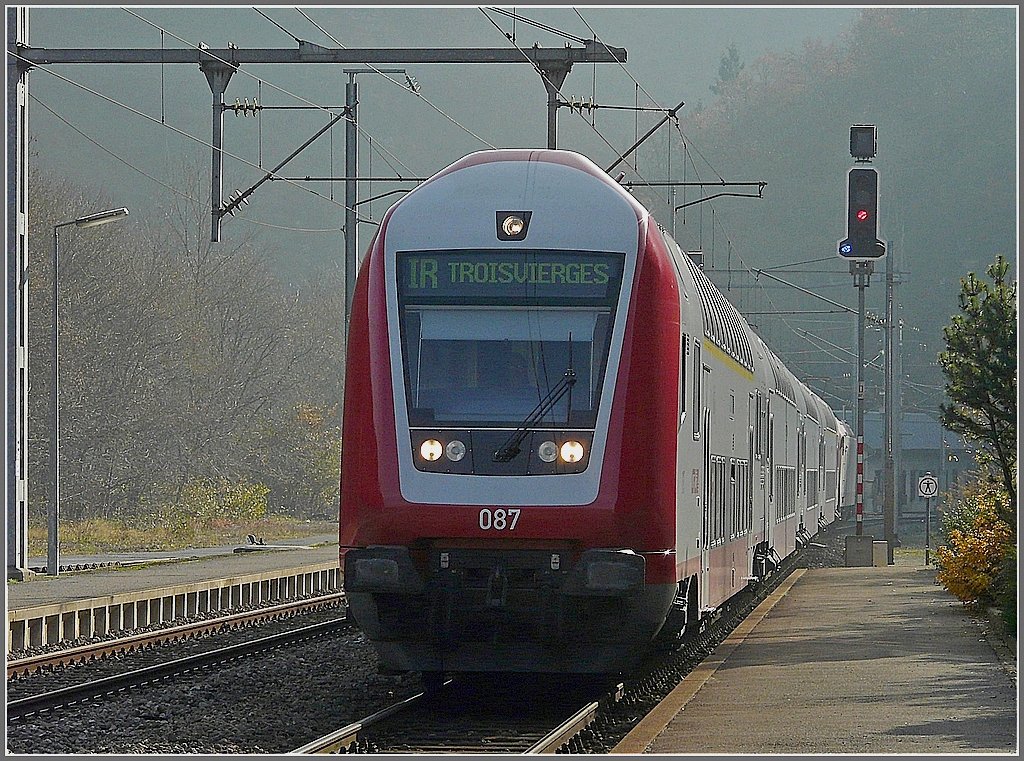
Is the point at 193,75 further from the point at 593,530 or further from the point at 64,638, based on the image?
the point at 593,530

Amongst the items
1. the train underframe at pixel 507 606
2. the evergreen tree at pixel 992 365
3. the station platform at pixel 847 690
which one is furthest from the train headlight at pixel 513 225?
the evergreen tree at pixel 992 365

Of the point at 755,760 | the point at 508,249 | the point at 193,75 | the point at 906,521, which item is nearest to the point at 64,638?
the point at 508,249

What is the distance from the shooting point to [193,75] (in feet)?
332

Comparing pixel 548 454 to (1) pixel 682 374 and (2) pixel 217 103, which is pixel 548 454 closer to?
(1) pixel 682 374

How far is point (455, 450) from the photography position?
10953 millimetres

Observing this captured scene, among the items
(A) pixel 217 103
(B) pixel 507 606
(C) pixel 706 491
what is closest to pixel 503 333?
(B) pixel 507 606

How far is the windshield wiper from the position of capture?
10.9 metres

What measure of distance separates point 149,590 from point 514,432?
11.8 meters

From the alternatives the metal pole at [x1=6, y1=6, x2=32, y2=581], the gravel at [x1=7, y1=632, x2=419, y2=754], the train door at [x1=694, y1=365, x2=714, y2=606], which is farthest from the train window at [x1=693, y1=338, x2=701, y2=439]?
the metal pole at [x1=6, y1=6, x2=32, y2=581]

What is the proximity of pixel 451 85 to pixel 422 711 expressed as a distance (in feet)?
318

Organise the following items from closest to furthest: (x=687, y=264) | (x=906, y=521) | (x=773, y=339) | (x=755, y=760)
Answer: (x=755, y=760)
(x=687, y=264)
(x=906, y=521)
(x=773, y=339)

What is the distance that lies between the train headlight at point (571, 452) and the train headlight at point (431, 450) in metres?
0.80

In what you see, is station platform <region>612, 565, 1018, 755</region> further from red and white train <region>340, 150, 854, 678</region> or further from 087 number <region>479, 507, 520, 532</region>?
087 number <region>479, 507, 520, 532</region>

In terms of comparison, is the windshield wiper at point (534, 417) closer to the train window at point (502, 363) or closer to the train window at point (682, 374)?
the train window at point (502, 363)
